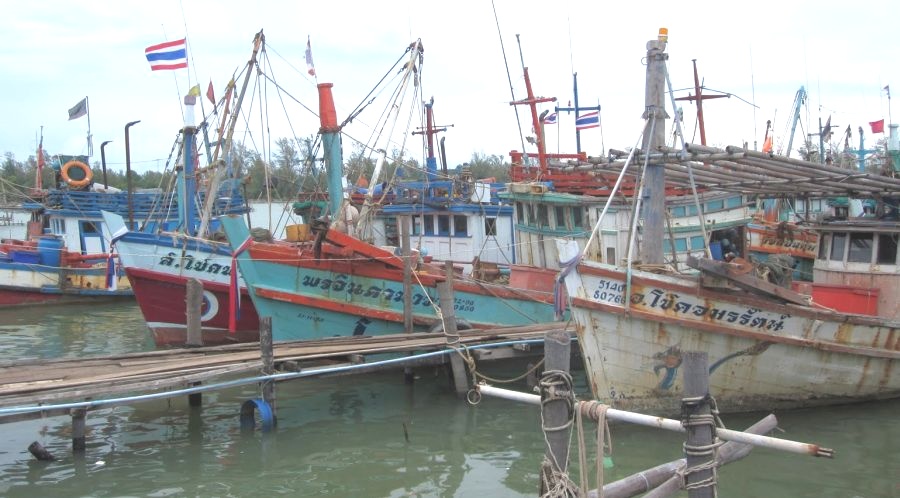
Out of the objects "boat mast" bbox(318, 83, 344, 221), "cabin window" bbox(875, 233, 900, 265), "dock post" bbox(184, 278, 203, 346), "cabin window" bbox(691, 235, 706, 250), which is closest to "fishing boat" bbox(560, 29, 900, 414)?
"cabin window" bbox(875, 233, 900, 265)

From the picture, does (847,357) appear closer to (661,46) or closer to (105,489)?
(661,46)

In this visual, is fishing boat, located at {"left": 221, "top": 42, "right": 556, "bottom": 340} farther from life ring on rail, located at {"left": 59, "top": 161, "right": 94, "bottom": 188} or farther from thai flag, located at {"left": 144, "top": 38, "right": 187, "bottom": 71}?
life ring on rail, located at {"left": 59, "top": 161, "right": 94, "bottom": 188}

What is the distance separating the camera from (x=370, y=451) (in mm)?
9984

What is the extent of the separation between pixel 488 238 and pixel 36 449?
36.4 ft

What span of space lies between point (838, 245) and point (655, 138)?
3.88 m

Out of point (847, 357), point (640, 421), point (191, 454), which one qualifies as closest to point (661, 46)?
point (847, 357)

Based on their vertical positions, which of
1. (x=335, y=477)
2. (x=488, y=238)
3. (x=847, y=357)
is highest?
(x=488, y=238)

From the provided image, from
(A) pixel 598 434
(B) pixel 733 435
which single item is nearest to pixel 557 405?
(A) pixel 598 434

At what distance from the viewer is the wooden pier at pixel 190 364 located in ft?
30.9

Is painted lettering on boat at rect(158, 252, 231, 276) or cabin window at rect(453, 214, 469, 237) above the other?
cabin window at rect(453, 214, 469, 237)

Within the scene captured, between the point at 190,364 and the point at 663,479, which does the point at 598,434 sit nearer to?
the point at 663,479

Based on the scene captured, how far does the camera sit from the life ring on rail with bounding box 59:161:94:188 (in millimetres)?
27078

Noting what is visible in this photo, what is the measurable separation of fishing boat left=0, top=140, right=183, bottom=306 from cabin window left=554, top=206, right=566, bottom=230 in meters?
11.0

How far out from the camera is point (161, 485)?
8844mm
